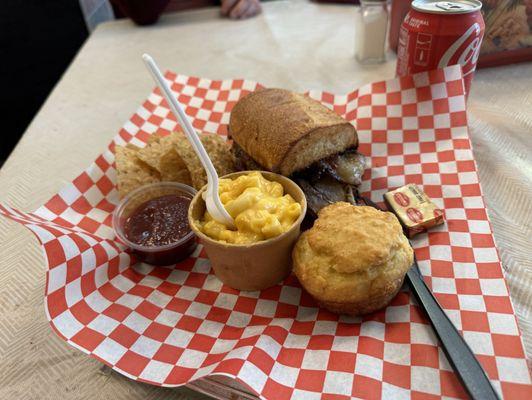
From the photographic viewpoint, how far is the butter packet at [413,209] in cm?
156

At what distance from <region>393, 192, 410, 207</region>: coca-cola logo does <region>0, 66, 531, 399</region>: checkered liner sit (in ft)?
0.46

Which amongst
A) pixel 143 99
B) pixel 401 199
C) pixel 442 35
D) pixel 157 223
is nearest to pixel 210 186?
pixel 157 223

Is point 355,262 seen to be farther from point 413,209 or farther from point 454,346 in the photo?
point 413,209

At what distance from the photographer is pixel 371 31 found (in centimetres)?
286

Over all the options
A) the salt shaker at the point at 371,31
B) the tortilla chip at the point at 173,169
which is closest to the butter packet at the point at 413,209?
the tortilla chip at the point at 173,169

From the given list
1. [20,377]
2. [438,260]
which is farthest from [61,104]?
[438,260]

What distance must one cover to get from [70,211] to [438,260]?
5.20ft

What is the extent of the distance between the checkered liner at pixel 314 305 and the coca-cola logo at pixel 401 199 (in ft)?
0.46

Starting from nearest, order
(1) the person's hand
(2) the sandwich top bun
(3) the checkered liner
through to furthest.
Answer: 1. (3) the checkered liner
2. (2) the sandwich top bun
3. (1) the person's hand

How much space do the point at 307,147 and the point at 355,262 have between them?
63cm

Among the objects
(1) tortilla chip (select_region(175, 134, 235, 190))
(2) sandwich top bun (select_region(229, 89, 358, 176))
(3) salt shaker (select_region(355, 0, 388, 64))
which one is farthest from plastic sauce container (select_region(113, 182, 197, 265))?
(3) salt shaker (select_region(355, 0, 388, 64))

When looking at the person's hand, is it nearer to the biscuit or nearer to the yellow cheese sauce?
the yellow cheese sauce

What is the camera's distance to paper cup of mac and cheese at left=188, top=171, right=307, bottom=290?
139 centimetres

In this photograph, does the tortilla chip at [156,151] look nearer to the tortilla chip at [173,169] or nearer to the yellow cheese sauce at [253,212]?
the tortilla chip at [173,169]
